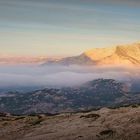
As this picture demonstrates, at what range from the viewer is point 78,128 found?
6269 centimetres

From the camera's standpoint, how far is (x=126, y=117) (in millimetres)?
62562

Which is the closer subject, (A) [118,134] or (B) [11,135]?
(A) [118,134]

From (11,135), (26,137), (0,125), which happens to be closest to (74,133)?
(26,137)

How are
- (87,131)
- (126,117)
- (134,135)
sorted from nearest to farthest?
(134,135) → (87,131) → (126,117)

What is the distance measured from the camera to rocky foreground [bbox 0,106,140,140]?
53719 mm

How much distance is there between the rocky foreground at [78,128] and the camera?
53.7 metres

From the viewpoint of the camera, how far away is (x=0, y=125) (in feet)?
267

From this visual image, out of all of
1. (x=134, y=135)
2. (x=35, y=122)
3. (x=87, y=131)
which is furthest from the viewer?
(x=35, y=122)

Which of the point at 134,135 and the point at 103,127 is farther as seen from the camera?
the point at 103,127

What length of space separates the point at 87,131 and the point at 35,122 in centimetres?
2237

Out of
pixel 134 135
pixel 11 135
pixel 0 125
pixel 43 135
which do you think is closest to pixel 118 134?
pixel 134 135

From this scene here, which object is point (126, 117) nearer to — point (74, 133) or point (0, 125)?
point (74, 133)

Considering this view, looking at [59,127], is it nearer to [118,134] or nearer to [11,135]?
[11,135]

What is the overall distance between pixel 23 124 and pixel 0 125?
238 inches
